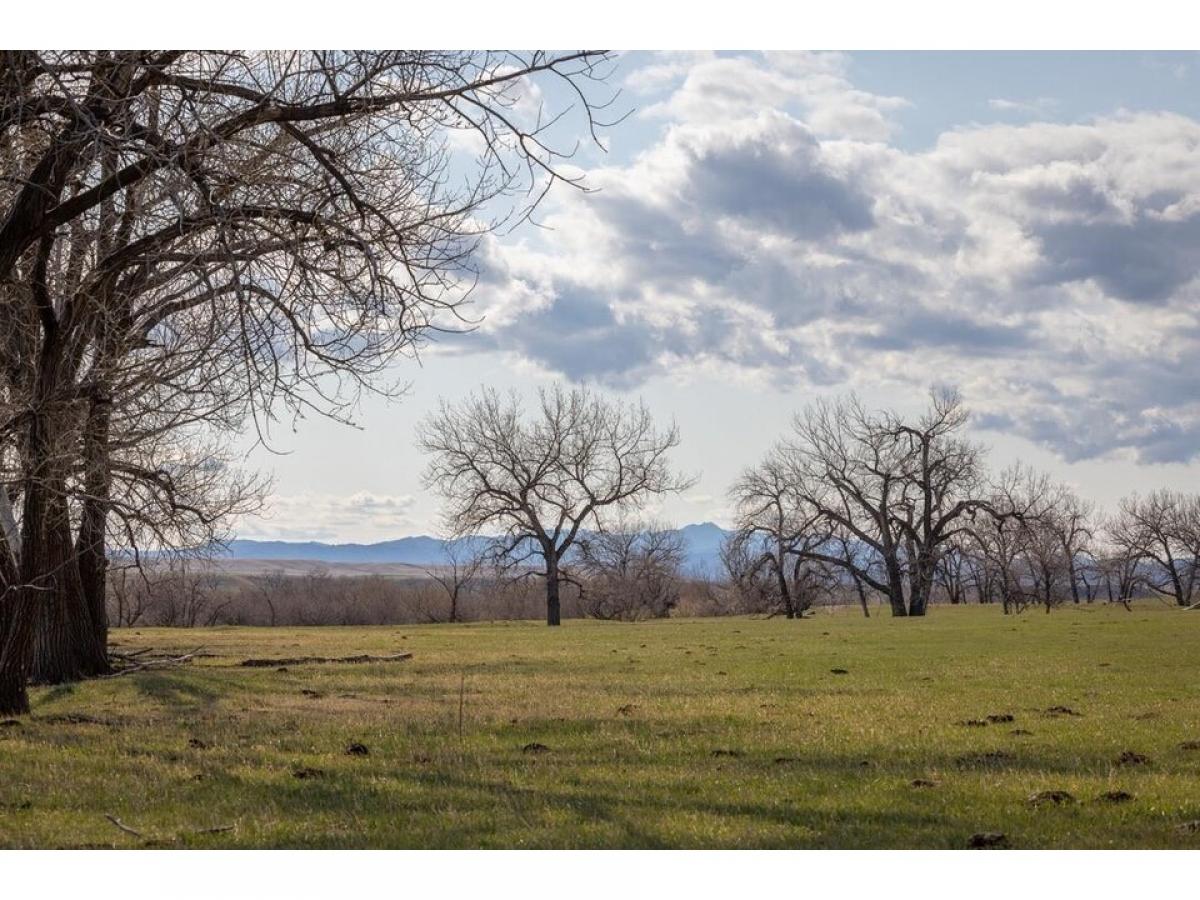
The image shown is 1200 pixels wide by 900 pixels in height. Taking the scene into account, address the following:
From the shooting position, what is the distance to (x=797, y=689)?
19.2 m

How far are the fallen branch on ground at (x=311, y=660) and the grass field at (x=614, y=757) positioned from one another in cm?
269

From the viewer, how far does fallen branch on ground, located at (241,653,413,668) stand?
26.9 m

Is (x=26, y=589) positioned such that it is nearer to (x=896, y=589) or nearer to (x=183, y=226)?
(x=183, y=226)

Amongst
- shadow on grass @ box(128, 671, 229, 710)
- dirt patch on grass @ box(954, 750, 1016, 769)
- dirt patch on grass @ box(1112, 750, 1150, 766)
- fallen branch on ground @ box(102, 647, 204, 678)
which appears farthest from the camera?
fallen branch on ground @ box(102, 647, 204, 678)

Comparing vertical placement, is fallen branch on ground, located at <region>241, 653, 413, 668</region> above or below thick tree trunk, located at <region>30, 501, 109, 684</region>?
below

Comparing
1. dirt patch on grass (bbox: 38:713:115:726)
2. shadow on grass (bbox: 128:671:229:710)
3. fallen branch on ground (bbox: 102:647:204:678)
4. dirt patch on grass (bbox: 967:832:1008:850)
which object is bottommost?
dirt patch on grass (bbox: 967:832:1008:850)

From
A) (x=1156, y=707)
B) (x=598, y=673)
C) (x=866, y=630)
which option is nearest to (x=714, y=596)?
(x=866, y=630)

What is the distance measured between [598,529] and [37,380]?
48.1 m

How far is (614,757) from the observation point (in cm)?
1172

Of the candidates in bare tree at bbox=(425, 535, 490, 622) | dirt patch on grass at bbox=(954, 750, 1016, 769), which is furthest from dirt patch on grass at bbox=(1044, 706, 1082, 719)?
bare tree at bbox=(425, 535, 490, 622)

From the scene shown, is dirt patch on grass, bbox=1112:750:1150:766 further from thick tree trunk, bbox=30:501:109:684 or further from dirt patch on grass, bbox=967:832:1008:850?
thick tree trunk, bbox=30:501:109:684

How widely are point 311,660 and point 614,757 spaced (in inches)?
700

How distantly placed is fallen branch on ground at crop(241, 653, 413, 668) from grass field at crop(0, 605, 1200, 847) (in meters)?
2.69

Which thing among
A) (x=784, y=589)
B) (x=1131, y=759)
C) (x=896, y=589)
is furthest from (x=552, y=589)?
(x=1131, y=759)
